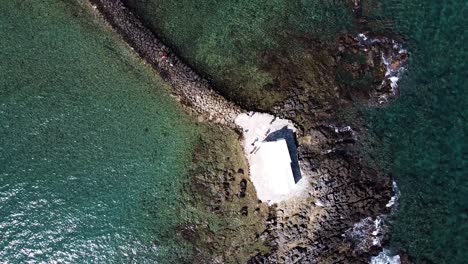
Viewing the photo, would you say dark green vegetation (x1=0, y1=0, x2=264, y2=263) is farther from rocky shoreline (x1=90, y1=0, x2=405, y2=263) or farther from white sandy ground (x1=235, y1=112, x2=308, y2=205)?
white sandy ground (x1=235, y1=112, x2=308, y2=205)

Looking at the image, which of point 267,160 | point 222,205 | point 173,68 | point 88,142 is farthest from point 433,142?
point 88,142

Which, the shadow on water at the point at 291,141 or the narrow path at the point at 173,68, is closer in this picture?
the shadow on water at the point at 291,141

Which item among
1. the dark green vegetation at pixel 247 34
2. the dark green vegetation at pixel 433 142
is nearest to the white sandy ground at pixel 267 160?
the dark green vegetation at pixel 247 34

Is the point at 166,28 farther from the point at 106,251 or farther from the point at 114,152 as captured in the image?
the point at 106,251

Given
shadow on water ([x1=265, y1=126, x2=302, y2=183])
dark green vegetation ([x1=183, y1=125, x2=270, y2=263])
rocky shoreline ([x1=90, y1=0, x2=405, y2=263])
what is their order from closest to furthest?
1. shadow on water ([x1=265, y1=126, x2=302, y2=183])
2. rocky shoreline ([x1=90, y1=0, x2=405, y2=263])
3. dark green vegetation ([x1=183, y1=125, x2=270, y2=263])

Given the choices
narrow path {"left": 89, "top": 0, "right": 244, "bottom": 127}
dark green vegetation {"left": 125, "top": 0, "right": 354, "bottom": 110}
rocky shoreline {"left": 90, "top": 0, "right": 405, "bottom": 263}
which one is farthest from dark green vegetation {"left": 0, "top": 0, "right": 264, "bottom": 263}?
dark green vegetation {"left": 125, "top": 0, "right": 354, "bottom": 110}

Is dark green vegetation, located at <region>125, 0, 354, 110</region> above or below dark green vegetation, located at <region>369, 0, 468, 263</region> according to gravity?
above

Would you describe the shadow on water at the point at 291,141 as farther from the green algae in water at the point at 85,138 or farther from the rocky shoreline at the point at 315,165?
the green algae in water at the point at 85,138
